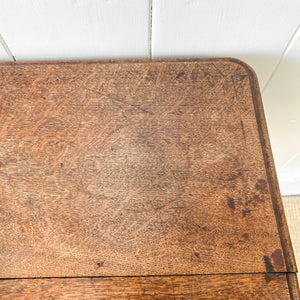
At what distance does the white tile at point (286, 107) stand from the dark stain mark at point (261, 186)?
30cm

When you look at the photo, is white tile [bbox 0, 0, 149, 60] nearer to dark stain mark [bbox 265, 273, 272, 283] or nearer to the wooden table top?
the wooden table top

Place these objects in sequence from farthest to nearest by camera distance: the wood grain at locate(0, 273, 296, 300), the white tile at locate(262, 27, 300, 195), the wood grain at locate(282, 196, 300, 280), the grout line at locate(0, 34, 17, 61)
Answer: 1. the wood grain at locate(282, 196, 300, 280)
2. the white tile at locate(262, 27, 300, 195)
3. the grout line at locate(0, 34, 17, 61)
4. the wood grain at locate(0, 273, 296, 300)

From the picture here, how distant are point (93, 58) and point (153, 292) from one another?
433 millimetres

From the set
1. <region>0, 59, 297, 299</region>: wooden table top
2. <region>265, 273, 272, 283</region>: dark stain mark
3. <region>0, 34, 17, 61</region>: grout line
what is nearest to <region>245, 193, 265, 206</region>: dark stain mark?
<region>0, 59, 297, 299</region>: wooden table top

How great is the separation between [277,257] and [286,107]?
21.9 inches

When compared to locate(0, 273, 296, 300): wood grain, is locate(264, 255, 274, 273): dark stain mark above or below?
above

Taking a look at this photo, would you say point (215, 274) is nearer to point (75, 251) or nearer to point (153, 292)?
point (153, 292)

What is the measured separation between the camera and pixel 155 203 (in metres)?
0.44

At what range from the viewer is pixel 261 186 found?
45 centimetres

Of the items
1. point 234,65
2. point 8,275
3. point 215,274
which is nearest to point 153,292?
point 215,274

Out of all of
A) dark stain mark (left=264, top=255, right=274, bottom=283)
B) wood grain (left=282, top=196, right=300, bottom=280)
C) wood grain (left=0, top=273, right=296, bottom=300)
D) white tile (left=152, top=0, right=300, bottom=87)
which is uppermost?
white tile (left=152, top=0, right=300, bottom=87)

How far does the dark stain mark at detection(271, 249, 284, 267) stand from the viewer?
0.40 metres

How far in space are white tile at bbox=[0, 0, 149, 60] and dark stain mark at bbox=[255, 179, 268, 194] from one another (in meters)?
0.32

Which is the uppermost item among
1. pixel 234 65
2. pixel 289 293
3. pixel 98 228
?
pixel 234 65
